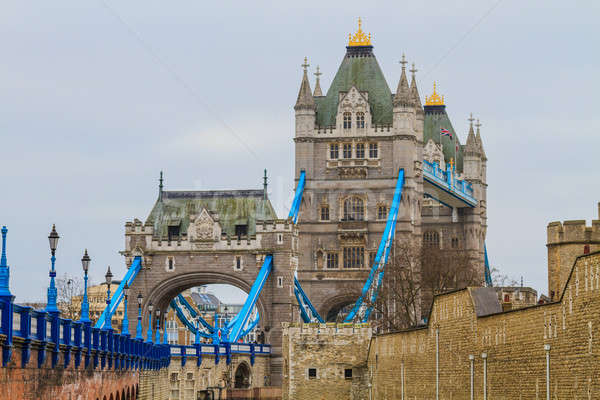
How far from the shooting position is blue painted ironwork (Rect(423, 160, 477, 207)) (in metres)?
117

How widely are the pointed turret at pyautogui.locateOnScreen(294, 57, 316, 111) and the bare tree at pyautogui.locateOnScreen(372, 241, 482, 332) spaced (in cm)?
1605

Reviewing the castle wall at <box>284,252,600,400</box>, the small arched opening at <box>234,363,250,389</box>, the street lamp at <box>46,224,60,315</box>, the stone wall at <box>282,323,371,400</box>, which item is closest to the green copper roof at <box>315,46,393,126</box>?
the small arched opening at <box>234,363,250,389</box>

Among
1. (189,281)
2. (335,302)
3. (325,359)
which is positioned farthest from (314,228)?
(325,359)

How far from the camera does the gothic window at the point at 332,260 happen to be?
4331 inches

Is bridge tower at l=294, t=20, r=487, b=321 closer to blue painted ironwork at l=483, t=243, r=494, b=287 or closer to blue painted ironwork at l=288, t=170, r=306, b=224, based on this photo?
blue painted ironwork at l=288, t=170, r=306, b=224

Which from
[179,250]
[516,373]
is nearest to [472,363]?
[516,373]

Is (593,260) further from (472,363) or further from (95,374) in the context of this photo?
(95,374)

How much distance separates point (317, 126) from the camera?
11269cm

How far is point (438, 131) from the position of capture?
13788 centimetres

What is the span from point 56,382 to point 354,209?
7681cm

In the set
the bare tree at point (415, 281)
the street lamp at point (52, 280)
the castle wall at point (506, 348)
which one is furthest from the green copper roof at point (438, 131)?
the street lamp at point (52, 280)

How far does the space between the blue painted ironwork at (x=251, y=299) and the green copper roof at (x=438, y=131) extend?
41.2 meters

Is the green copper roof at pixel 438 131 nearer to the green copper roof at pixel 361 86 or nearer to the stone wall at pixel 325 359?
the green copper roof at pixel 361 86

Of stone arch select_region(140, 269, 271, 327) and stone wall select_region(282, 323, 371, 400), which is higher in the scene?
stone arch select_region(140, 269, 271, 327)
